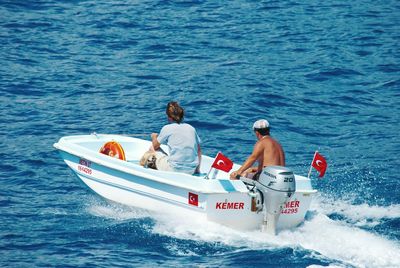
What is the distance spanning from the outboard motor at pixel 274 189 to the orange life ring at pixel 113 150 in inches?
113

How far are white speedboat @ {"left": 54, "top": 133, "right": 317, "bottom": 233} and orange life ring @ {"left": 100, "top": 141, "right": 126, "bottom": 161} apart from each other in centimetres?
48

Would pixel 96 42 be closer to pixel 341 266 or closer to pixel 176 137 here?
pixel 176 137

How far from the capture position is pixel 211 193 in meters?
14.0

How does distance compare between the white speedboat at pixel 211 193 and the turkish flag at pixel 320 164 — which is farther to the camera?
the turkish flag at pixel 320 164

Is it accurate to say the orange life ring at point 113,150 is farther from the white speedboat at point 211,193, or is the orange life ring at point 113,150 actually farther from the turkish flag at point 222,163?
the turkish flag at point 222,163

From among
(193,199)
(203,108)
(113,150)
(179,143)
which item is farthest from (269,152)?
(203,108)

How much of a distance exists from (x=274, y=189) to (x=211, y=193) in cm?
94

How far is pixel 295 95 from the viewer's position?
73.4 feet

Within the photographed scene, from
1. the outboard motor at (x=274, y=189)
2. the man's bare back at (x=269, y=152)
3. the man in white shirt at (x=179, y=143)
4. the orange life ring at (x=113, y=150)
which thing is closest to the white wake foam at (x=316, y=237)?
the outboard motor at (x=274, y=189)

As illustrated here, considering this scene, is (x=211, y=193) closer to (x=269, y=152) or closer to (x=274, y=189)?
(x=274, y=189)

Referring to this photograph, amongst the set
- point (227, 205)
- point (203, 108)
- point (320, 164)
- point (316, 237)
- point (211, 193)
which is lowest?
point (316, 237)

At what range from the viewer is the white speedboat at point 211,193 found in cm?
1403

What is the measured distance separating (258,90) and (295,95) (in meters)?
0.89

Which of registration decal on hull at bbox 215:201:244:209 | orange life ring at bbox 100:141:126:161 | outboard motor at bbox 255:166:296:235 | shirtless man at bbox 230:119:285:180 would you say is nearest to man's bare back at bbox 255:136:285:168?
shirtless man at bbox 230:119:285:180
